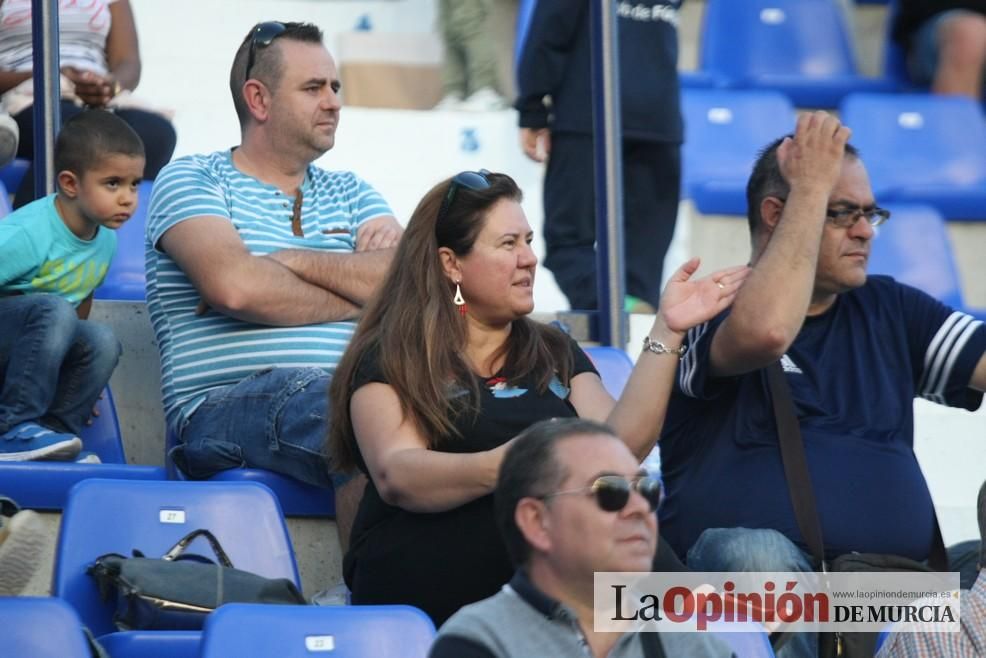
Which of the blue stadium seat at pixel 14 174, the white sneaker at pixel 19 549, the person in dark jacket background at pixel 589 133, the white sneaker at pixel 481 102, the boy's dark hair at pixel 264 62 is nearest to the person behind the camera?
the white sneaker at pixel 19 549

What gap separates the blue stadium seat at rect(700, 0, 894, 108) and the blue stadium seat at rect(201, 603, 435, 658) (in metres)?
5.35

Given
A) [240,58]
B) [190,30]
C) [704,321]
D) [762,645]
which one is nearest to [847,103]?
[190,30]

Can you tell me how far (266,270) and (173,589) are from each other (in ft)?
3.20

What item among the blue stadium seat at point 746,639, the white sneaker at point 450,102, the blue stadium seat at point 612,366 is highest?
the white sneaker at point 450,102

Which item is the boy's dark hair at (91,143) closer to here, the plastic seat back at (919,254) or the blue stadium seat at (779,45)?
the plastic seat back at (919,254)

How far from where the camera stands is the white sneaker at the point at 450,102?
642 cm

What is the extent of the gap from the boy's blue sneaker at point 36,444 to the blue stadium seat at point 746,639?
153 centimetres

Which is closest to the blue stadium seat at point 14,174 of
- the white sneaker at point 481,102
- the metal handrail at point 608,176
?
the metal handrail at point 608,176

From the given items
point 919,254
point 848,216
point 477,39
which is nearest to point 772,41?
point 919,254

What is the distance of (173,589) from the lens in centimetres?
294

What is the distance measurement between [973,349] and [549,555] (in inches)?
61.8

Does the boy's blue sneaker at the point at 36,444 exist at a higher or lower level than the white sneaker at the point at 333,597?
higher

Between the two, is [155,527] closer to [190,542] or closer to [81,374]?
[190,542]

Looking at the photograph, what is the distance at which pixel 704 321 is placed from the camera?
10.9ft
